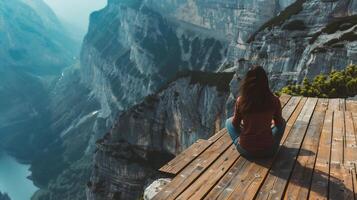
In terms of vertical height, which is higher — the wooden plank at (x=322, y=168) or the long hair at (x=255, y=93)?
the long hair at (x=255, y=93)

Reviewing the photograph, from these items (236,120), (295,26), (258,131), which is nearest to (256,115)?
(258,131)

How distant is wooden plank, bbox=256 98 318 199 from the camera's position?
7513 millimetres

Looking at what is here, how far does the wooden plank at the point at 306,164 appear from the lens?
7479 mm

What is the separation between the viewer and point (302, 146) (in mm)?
9672

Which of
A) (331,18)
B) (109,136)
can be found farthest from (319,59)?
(109,136)

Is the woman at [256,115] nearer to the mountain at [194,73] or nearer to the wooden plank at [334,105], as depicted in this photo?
the wooden plank at [334,105]

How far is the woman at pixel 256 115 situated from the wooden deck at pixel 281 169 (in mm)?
220

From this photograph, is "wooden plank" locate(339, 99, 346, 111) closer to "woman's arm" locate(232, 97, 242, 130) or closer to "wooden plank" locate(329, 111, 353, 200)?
"wooden plank" locate(329, 111, 353, 200)

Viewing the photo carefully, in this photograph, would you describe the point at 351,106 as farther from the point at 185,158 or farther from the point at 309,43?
the point at 309,43

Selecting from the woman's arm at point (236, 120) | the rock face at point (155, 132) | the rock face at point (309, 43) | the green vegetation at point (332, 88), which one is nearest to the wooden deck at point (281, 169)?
the woman's arm at point (236, 120)

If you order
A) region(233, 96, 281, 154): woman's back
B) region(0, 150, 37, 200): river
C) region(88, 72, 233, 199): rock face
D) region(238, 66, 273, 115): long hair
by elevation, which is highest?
region(238, 66, 273, 115): long hair

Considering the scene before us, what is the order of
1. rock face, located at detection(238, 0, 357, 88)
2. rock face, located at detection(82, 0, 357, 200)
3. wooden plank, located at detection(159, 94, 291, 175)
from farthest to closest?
rock face, located at detection(82, 0, 357, 200)
rock face, located at detection(238, 0, 357, 88)
wooden plank, located at detection(159, 94, 291, 175)

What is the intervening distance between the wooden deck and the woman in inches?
8.7

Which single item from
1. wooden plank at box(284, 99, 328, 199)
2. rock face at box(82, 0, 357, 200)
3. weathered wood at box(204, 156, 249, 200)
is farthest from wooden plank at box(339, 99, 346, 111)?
rock face at box(82, 0, 357, 200)
